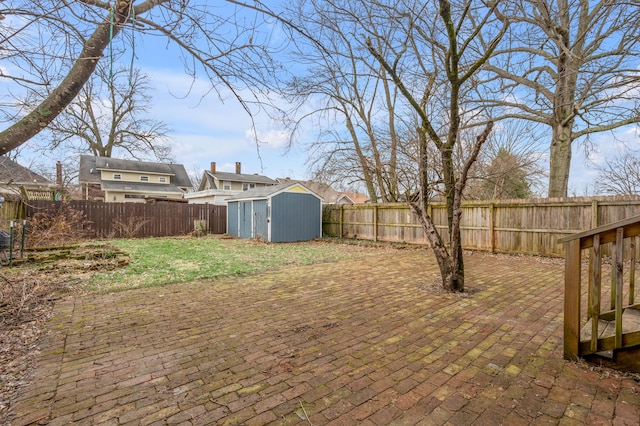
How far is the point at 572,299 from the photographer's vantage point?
95.9 inches

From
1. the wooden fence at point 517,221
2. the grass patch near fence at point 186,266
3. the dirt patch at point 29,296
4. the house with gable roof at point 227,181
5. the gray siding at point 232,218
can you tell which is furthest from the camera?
the house with gable roof at point 227,181

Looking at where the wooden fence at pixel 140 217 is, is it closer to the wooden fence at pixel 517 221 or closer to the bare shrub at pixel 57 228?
the bare shrub at pixel 57 228

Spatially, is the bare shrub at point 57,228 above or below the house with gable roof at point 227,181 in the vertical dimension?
below

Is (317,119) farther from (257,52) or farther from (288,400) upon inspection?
(288,400)

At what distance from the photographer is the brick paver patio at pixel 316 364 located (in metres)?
1.86

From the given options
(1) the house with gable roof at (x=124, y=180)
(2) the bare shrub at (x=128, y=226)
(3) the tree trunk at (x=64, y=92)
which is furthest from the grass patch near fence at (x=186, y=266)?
(1) the house with gable roof at (x=124, y=180)

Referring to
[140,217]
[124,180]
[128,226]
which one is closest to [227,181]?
[124,180]

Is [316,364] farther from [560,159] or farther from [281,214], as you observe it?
[560,159]

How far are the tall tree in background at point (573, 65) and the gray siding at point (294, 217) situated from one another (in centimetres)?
828

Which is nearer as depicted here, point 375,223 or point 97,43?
point 97,43

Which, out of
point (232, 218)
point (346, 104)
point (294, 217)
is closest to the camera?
point (294, 217)

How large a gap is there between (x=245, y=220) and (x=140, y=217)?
489cm

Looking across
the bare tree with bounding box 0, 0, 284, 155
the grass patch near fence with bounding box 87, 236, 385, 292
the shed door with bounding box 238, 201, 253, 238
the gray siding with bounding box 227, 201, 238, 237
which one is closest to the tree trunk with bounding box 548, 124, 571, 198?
the grass patch near fence with bounding box 87, 236, 385, 292

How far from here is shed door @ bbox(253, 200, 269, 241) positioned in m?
12.4
